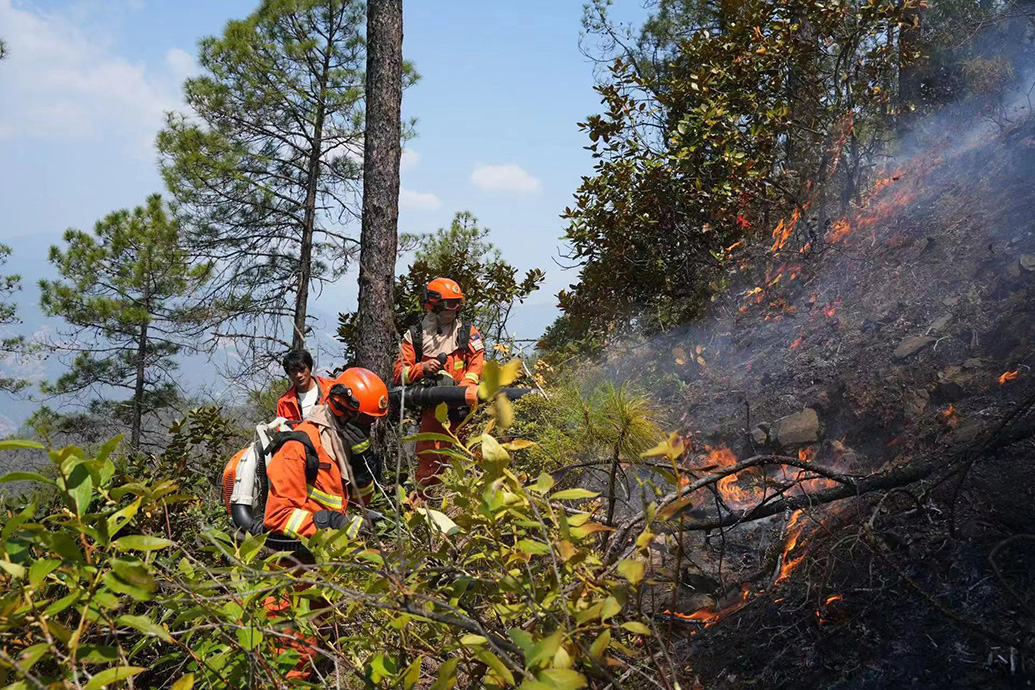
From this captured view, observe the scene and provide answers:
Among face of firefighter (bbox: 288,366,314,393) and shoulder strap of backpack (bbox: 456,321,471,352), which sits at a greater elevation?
shoulder strap of backpack (bbox: 456,321,471,352)

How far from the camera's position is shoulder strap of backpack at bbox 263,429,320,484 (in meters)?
3.32

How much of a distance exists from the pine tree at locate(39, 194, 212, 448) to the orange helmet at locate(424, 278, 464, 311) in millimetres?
8920

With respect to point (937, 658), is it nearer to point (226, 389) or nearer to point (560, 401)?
point (560, 401)

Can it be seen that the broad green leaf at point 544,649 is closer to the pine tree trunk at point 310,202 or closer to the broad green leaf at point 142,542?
the broad green leaf at point 142,542

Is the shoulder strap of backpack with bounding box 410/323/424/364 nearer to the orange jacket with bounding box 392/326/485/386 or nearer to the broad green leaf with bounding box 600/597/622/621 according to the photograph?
the orange jacket with bounding box 392/326/485/386

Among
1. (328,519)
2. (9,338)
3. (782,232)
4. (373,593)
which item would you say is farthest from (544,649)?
(9,338)

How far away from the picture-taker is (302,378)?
5105 mm

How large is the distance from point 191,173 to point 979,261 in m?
10.4

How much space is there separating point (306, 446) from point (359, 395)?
471 millimetres

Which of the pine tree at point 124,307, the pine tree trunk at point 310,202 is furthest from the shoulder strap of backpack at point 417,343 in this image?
the pine tree at point 124,307

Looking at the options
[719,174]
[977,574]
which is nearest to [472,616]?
[977,574]

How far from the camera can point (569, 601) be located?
1238 millimetres

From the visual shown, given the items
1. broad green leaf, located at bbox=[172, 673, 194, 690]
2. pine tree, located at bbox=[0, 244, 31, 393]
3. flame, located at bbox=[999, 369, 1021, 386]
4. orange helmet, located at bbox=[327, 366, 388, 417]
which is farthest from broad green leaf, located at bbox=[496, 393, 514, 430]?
pine tree, located at bbox=[0, 244, 31, 393]

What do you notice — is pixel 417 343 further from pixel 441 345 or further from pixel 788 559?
pixel 788 559
